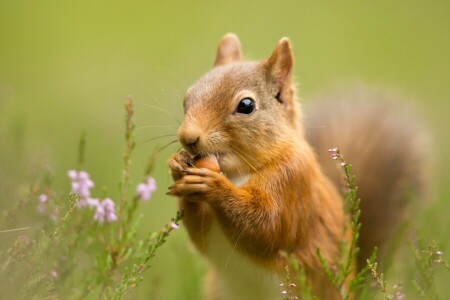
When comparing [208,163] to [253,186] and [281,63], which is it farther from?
[281,63]

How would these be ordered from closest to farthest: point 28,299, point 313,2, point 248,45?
point 28,299 < point 248,45 < point 313,2

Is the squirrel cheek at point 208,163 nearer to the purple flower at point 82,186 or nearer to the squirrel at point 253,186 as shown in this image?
the squirrel at point 253,186

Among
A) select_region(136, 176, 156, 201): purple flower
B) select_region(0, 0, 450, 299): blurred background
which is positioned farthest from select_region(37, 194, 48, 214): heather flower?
select_region(0, 0, 450, 299): blurred background

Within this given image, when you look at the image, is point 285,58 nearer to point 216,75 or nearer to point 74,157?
point 216,75

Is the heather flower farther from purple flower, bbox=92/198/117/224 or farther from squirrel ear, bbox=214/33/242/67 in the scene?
squirrel ear, bbox=214/33/242/67

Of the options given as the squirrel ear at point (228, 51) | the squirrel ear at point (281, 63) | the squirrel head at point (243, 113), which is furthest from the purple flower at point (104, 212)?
the squirrel ear at point (228, 51)

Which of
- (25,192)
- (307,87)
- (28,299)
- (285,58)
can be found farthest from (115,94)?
(28,299)
